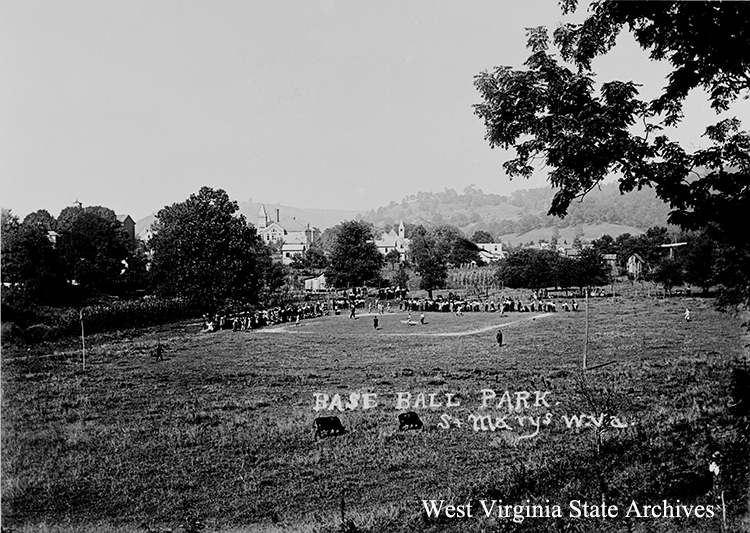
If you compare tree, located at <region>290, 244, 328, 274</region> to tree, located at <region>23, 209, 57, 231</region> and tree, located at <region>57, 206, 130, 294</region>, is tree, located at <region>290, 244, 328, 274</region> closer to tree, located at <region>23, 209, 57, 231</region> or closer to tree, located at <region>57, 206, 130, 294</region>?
tree, located at <region>57, 206, 130, 294</region>

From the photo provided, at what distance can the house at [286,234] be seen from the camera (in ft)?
14.5

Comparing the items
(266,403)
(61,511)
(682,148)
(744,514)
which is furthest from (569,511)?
(61,511)

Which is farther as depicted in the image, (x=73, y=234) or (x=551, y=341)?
(x=551, y=341)

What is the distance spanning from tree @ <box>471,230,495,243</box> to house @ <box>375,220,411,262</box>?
52cm

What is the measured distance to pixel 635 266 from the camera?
14.3ft

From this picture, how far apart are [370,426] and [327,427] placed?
303mm

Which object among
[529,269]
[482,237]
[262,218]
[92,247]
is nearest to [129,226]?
[92,247]

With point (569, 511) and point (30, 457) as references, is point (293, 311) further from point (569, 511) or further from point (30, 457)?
point (569, 511)

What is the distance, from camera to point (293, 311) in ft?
14.5

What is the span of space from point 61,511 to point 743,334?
16.0 ft

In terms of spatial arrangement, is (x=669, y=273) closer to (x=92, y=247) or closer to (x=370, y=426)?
(x=370, y=426)

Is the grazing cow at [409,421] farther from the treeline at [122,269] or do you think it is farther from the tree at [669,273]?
the tree at [669,273]

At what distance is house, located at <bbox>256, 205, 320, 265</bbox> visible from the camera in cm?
442

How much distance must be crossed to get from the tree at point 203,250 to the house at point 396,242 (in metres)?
1.03
